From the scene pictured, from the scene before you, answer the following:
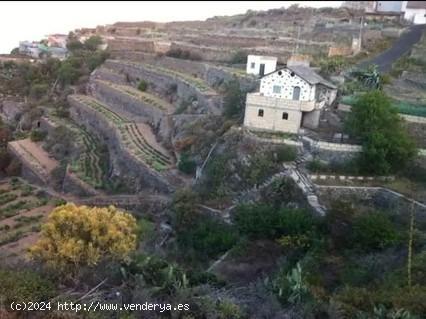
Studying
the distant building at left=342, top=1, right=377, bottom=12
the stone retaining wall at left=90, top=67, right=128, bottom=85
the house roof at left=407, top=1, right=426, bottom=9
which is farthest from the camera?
the distant building at left=342, top=1, right=377, bottom=12

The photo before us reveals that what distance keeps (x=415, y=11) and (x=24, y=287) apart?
41611 mm

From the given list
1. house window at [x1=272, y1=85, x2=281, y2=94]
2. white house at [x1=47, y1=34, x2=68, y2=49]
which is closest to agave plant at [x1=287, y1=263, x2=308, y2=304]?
house window at [x1=272, y1=85, x2=281, y2=94]

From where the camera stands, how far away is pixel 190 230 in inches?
799

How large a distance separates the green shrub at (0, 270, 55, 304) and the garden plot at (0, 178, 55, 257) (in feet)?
27.6

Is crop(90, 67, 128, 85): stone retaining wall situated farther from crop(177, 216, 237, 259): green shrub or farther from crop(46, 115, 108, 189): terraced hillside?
crop(177, 216, 237, 259): green shrub

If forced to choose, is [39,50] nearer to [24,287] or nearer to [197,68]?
[197,68]

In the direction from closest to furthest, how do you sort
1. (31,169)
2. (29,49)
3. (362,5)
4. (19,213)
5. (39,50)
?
(19,213) < (31,169) < (39,50) < (29,49) < (362,5)

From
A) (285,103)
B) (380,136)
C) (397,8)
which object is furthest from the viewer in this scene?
(397,8)

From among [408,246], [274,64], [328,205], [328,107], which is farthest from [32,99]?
[408,246]

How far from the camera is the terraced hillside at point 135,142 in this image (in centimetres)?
2711

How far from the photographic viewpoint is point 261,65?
3116cm

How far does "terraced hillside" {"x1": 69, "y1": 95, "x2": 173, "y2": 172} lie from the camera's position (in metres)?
27.1

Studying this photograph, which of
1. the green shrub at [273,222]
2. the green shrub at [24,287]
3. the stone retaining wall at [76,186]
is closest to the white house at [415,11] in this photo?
the stone retaining wall at [76,186]

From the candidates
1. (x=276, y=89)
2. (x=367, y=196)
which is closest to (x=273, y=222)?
(x=367, y=196)
